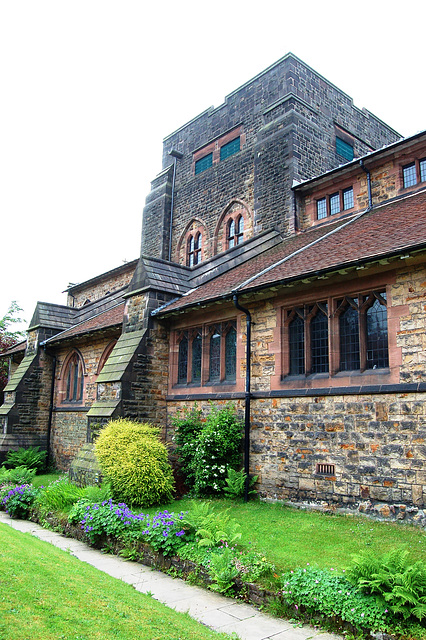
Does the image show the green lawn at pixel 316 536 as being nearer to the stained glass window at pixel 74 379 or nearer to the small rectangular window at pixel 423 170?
the small rectangular window at pixel 423 170

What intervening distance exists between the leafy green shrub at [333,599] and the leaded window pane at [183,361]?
8.30 m

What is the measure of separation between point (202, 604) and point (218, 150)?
64.0ft

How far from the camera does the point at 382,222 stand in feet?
37.8

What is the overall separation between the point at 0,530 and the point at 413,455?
7.21 m

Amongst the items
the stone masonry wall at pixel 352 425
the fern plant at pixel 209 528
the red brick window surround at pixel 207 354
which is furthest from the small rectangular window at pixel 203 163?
the fern plant at pixel 209 528

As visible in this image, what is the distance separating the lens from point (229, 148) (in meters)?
21.4

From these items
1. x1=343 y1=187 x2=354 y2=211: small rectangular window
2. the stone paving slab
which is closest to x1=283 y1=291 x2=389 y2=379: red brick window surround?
the stone paving slab

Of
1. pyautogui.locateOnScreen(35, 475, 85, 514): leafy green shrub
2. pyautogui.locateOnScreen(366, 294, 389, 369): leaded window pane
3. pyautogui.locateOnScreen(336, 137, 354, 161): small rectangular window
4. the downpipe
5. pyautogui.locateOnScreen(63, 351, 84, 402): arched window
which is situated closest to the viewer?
pyautogui.locateOnScreen(366, 294, 389, 369): leaded window pane

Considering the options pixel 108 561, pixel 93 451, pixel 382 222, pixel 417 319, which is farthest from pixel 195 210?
pixel 108 561

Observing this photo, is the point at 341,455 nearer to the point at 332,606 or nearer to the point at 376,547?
the point at 376,547

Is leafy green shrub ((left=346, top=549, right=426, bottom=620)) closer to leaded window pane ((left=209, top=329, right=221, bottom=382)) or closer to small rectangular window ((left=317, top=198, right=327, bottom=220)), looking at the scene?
leaded window pane ((left=209, top=329, right=221, bottom=382))

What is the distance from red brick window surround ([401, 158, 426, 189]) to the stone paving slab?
11928 millimetres

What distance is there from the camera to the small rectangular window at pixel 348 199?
15.6 m

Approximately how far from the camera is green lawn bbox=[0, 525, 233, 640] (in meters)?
4.08
